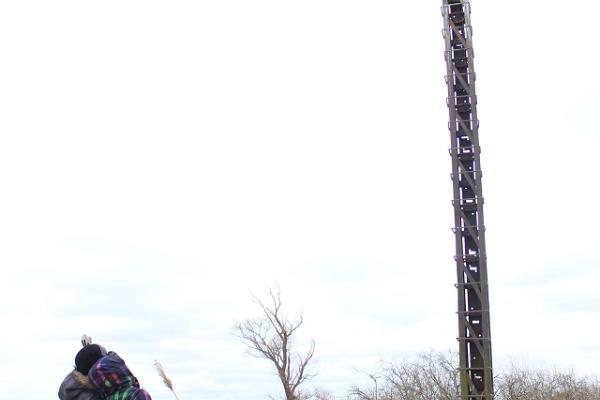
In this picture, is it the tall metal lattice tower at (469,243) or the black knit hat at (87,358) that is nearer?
the black knit hat at (87,358)

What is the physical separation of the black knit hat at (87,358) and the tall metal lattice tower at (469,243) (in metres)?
21.6

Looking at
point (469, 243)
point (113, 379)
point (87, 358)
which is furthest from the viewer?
point (469, 243)

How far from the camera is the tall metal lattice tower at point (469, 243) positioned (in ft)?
79.7

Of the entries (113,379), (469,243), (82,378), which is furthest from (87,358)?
(469,243)

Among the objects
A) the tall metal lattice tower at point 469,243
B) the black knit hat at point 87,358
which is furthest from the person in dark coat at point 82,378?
the tall metal lattice tower at point 469,243

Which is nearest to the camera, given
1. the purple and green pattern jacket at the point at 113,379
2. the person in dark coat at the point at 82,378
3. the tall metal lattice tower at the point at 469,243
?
the purple and green pattern jacket at the point at 113,379

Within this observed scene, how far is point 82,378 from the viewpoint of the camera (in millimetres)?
3734

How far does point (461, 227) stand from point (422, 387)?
2420 cm

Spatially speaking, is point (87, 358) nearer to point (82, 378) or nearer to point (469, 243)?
point (82, 378)

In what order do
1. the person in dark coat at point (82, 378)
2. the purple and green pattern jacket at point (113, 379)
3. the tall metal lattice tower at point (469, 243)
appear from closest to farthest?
the purple and green pattern jacket at point (113, 379)
the person in dark coat at point (82, 378)
the tall metal lattice tower at point (469, 243)

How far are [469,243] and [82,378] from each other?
22161 mm

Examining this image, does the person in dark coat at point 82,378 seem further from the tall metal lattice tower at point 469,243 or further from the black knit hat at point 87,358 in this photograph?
the tall metal lattice tower at point 469,243

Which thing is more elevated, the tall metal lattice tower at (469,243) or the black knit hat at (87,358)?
the tall metal lattice tower at (469,243)

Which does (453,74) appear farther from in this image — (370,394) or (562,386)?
(562,386)
